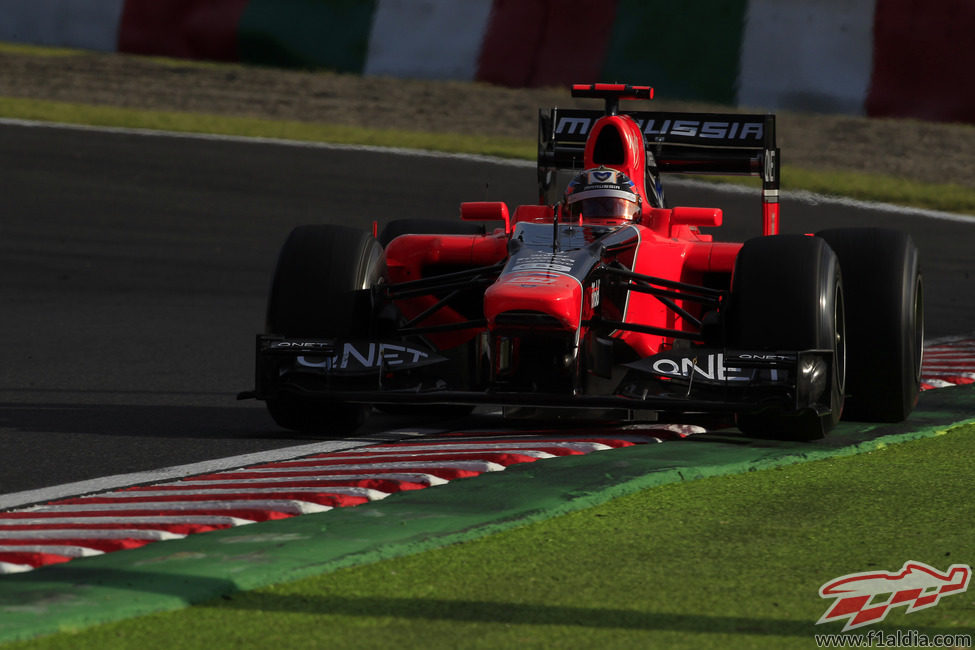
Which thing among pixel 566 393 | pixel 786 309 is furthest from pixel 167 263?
pixel 786 309

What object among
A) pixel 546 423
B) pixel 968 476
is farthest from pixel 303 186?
pixel 968 476

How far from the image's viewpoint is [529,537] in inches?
202

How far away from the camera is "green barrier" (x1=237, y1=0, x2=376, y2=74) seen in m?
18.1

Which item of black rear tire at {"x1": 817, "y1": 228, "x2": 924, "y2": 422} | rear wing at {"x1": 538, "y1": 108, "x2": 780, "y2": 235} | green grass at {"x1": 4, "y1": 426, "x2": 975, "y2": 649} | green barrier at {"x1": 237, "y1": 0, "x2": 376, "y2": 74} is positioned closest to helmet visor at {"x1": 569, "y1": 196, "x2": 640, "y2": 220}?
rear wing at {"x1": 538, "y1": 108, "x2": 780, "y2": 235}

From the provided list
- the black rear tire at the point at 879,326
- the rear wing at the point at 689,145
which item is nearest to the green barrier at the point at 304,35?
the rear wing at the point at 689,145

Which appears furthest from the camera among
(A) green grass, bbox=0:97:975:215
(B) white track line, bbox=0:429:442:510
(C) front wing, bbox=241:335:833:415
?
(A) green grass, bbox=0:97:975:215

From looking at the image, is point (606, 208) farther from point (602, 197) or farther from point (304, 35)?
point (304, 35)

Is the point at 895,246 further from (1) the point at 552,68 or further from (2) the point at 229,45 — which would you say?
(2) the point at 229,45

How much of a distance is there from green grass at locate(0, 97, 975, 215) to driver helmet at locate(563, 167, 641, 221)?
888 centimetres

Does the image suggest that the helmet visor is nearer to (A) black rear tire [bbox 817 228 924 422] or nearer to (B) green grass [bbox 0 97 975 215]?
(A) black rear tire [bbox 817 228 924 422]

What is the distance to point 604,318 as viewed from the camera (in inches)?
297

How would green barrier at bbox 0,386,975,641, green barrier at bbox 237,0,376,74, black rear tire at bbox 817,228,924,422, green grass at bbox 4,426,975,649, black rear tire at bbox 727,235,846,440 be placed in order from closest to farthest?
green grass at bbox 4,426,975,649
green barrier at bbox 0,386,975,641
black rear tire at bbox 727,235,846,440
black rear tire at bbox 817,228,924,422
green barrier at bbox 237,0,376,74

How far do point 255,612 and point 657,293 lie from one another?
3516mm

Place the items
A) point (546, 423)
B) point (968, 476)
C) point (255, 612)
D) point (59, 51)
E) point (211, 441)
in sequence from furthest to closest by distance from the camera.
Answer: point (59, 51)
point (546, 423)
point (211, 441)
point (968, 476)
point (255, 612)
